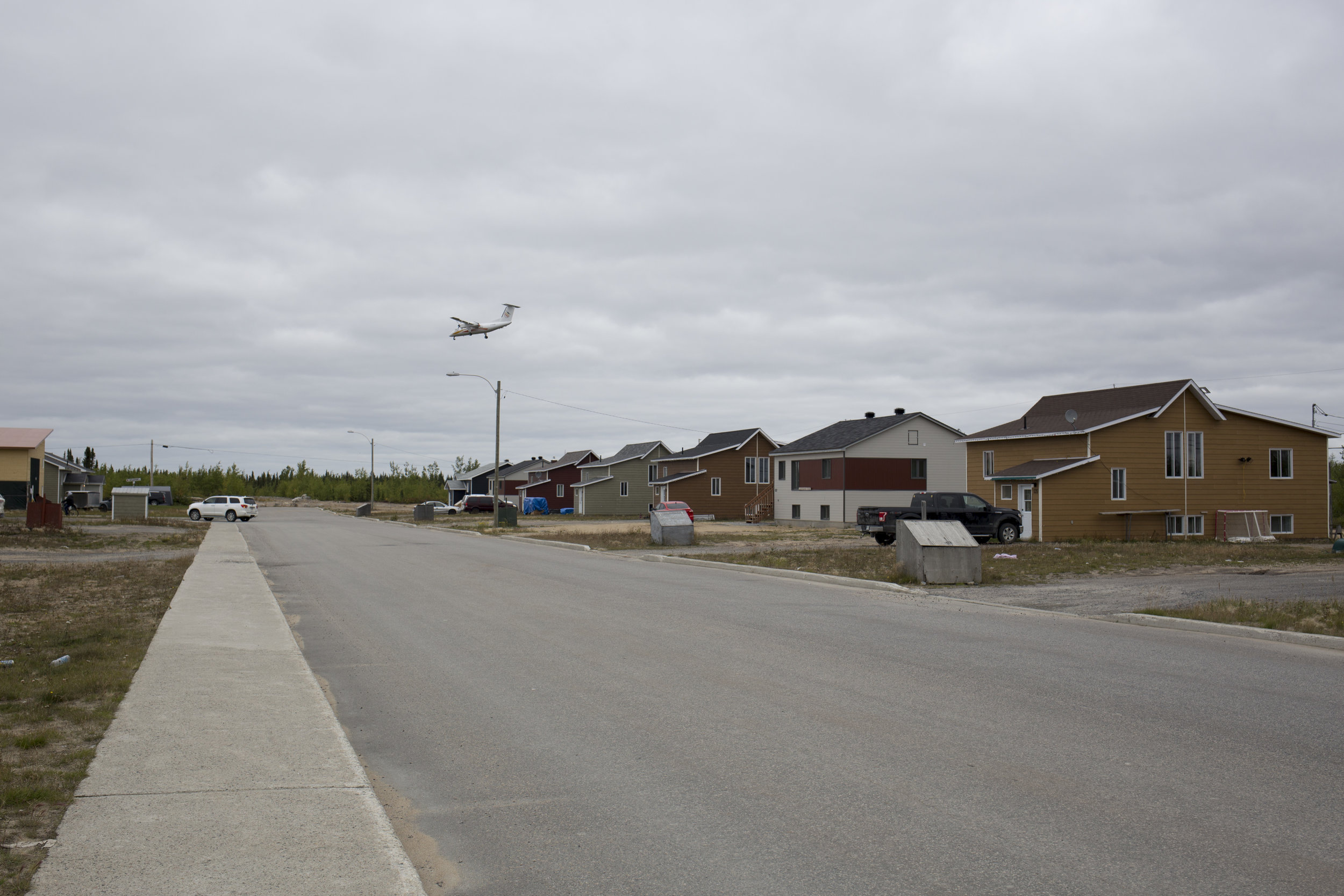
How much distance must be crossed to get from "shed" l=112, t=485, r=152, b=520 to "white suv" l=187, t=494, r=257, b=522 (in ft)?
21.2

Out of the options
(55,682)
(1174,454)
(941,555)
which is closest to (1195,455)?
(1174,454)

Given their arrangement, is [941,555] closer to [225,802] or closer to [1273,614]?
[1273,614]

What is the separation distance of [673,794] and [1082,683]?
501cm

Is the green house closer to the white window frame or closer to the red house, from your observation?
the red house

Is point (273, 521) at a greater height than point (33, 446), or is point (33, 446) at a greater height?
point (33, 446)

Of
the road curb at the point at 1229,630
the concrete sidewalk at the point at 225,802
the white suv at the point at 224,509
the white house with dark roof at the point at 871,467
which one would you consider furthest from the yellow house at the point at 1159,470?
the white suv at the point at 224,509

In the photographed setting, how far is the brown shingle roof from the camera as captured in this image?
3769cm

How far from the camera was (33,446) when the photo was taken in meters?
45.7

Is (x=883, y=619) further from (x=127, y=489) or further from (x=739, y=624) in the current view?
(x=127, y=489)

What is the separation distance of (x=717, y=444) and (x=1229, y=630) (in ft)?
197

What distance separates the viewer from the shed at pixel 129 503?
54562 millimetres

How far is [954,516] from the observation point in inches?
1335

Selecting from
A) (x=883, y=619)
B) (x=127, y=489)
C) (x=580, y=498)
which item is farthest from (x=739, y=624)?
(x=580, y=498)

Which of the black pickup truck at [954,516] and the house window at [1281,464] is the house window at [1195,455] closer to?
the house window at [1281,464]
